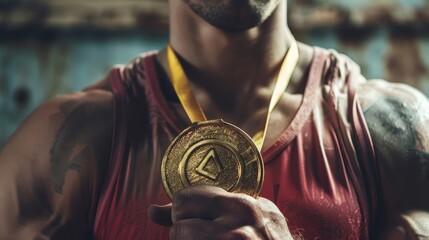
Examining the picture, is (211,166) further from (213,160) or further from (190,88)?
(190,88)

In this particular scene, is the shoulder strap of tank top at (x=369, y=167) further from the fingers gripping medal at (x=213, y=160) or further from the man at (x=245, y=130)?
the fingers gripping medal at (x=213, y=160)

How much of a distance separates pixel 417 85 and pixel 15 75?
1.18 m

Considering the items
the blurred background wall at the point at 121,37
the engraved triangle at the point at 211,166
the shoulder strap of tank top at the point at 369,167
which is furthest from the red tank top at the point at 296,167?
the blurred background wall at the point at 121,37

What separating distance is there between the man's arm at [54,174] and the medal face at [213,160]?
16 cm

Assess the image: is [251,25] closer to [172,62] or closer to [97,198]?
[172,62]

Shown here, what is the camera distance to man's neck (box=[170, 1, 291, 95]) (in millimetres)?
1705

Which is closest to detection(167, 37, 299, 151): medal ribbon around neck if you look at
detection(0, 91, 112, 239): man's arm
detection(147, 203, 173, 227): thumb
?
detection(0, 91, 112, 239): man's arm

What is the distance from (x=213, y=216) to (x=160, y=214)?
7 centimetres

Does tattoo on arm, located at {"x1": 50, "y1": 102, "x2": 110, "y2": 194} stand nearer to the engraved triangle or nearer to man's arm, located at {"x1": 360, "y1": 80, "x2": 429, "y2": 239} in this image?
the engraved triangle

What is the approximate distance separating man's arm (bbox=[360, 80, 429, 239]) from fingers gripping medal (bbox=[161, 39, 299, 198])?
237 mm

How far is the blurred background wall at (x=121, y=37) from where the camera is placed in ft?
9.96

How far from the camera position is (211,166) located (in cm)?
150

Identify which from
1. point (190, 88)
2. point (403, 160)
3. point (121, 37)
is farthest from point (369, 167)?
point (121, 37)

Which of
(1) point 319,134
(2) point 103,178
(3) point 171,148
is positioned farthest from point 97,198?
(1) point 319,134
